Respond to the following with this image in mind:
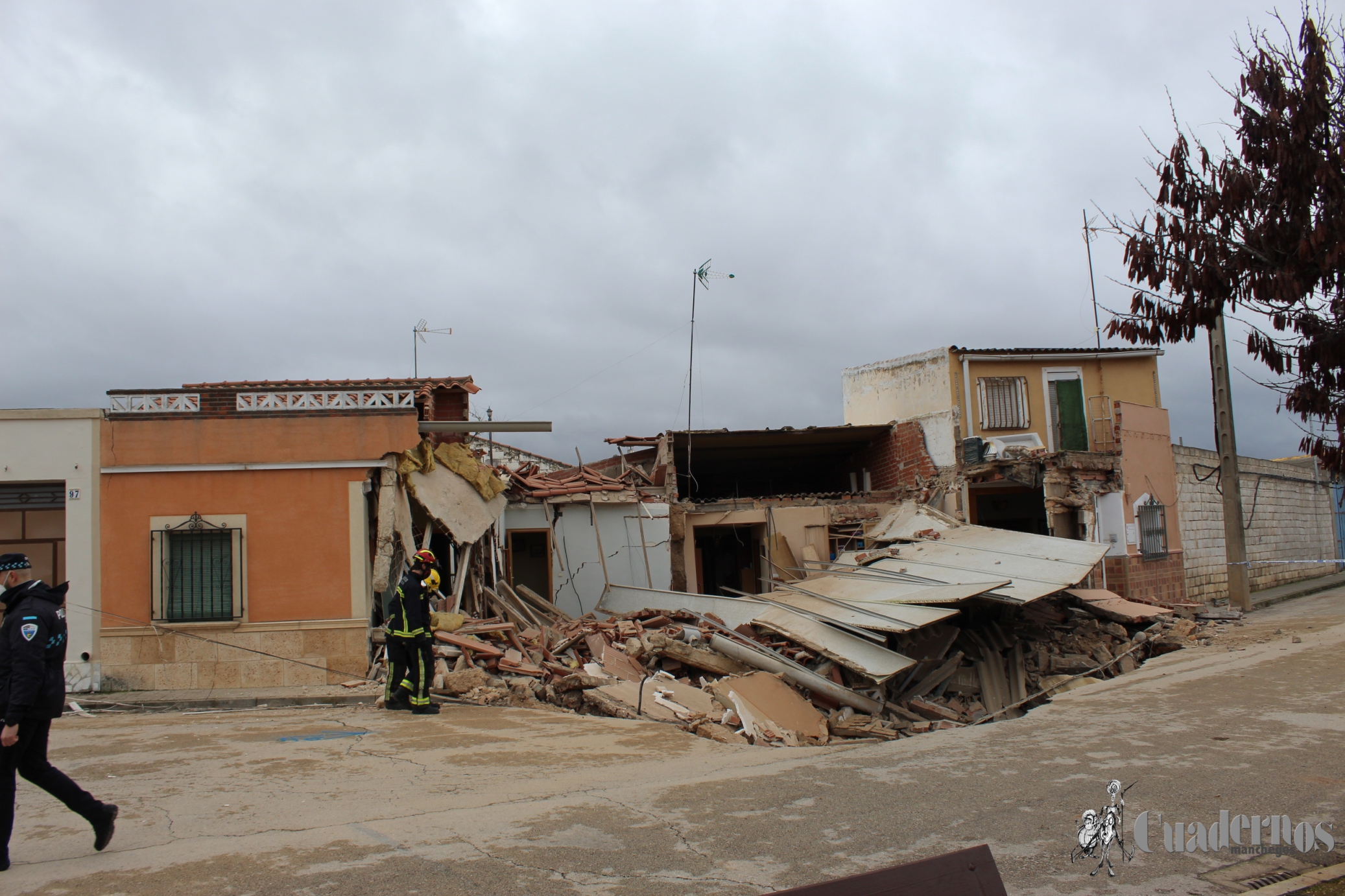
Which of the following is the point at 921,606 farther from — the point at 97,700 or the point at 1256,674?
the point at 97,700

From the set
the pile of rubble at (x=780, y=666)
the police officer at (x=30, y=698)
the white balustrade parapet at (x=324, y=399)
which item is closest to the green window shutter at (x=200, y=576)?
the white balustrade parapet at (x=324, y=399)

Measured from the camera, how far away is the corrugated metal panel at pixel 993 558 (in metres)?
11.8

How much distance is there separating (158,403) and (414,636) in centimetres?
525

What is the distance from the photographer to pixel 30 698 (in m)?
4.43

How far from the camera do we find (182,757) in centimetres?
724

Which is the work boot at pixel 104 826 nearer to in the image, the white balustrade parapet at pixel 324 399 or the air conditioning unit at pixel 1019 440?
the white balustrade parapet at pixel 324 399

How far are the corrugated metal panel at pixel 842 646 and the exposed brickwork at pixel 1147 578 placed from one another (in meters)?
8.60

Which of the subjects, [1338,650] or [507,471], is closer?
[1338,650]

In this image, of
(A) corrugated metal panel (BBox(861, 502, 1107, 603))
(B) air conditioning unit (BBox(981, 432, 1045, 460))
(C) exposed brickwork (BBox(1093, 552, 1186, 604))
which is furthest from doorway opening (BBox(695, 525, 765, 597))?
(C) exposed brickwork (BBox(1093, 552, 1186, 604))

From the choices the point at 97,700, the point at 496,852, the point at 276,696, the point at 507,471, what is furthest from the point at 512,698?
the point at 507,471

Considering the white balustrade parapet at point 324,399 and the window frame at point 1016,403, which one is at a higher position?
the window frame at point 1016,403

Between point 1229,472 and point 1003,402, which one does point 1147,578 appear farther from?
point 1003,402

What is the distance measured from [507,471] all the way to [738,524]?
205 inches

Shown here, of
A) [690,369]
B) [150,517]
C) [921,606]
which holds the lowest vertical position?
[921,606]
